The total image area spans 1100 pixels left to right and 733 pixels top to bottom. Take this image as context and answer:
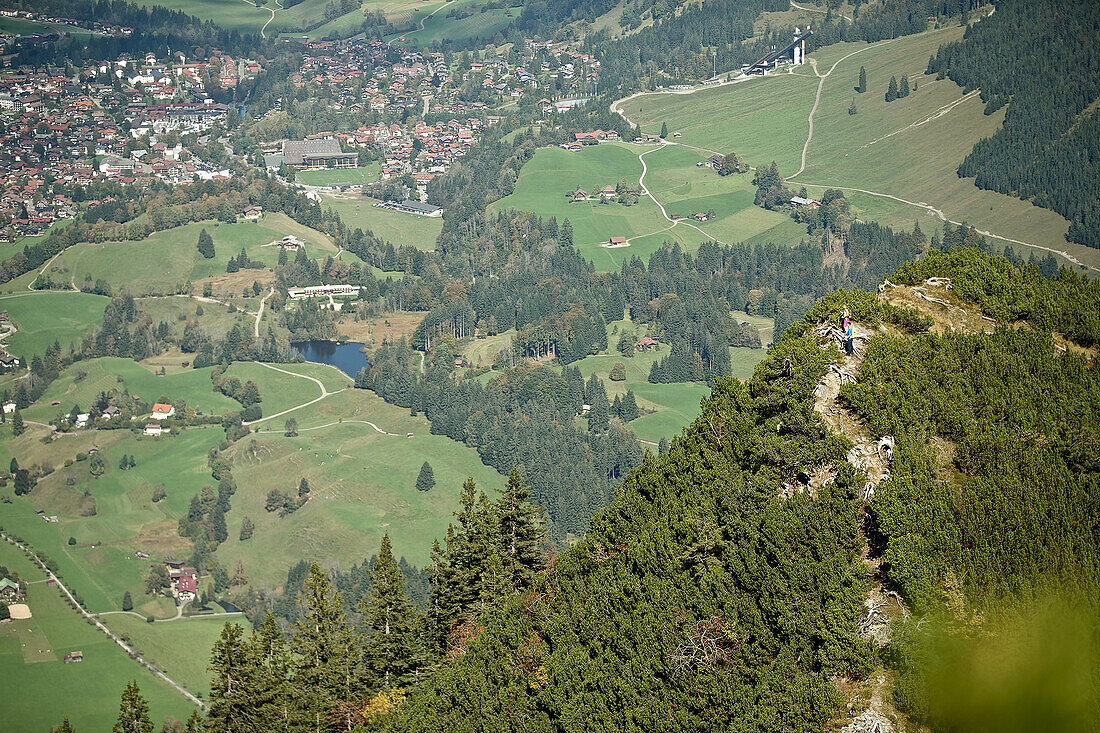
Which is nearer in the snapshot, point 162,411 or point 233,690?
point 233,690

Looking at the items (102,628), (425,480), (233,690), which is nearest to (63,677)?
(102,628)

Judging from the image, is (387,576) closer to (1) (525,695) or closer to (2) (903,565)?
(1) (525,695)

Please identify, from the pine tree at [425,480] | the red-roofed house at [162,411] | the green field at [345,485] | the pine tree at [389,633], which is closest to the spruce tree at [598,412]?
the green field at [345,485]

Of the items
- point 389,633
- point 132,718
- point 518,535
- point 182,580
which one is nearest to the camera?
point 132,718

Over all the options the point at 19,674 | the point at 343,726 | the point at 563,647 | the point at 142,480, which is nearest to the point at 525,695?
the point at 563,647

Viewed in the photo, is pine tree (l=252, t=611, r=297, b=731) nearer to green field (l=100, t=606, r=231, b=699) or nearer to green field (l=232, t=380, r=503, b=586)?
green field (l=100, t=606, r=231, b=699)

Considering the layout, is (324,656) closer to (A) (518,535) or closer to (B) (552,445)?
(A) (518,535)

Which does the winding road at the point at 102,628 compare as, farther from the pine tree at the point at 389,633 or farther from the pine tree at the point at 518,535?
the pine tree at the point at 518,535

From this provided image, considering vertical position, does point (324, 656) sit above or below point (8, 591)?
above

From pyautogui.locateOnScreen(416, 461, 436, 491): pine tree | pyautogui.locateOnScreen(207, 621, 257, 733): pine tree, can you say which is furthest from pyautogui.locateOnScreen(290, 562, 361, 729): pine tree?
pyautogui.locateOnScreen(416, 461, 436, 491): pine tree
